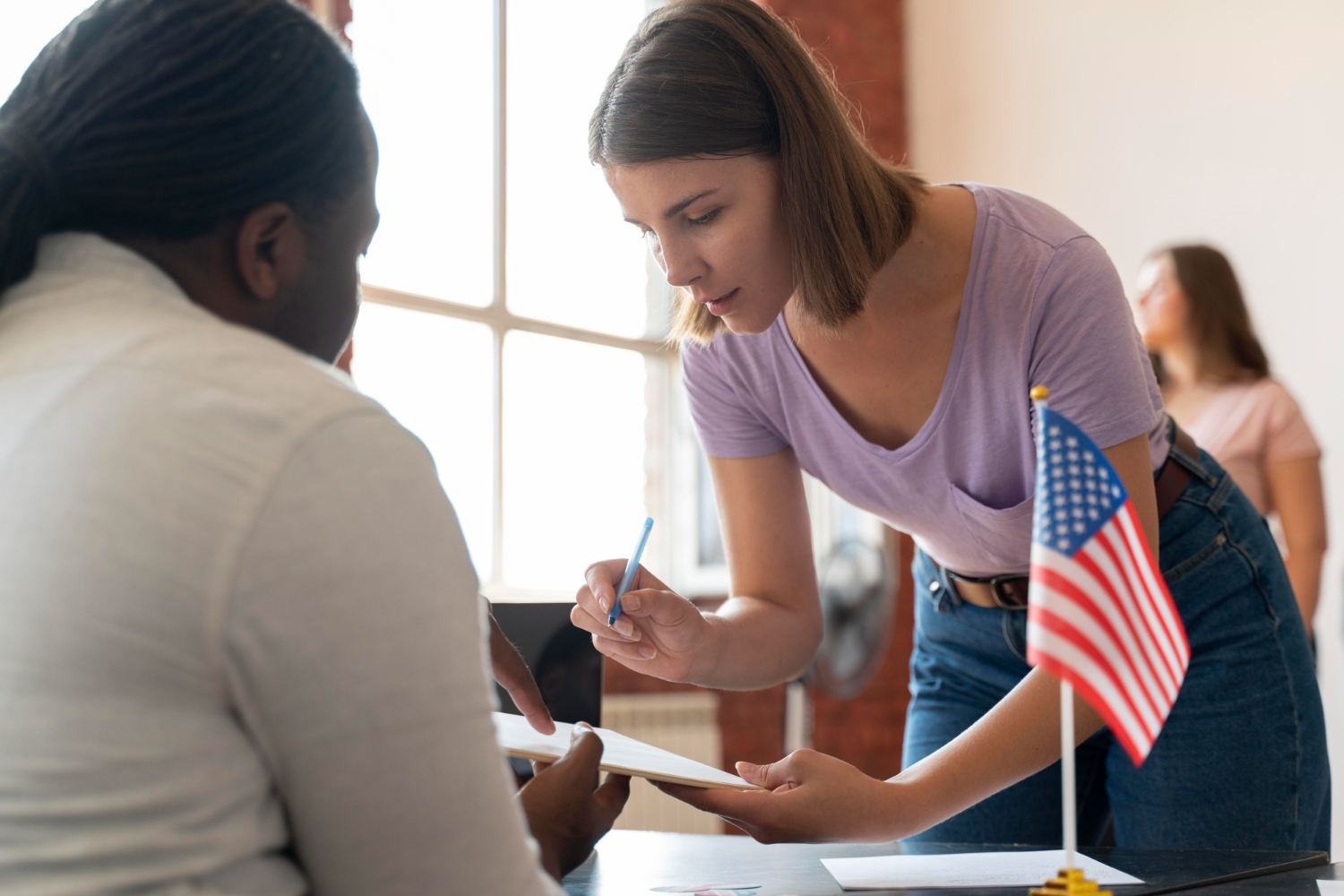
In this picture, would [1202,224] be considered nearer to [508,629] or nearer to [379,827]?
[508,629]

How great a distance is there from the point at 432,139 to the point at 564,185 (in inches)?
20.1

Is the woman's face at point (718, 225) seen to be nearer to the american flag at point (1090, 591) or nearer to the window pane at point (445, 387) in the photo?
the american flag at point (1090, 591)

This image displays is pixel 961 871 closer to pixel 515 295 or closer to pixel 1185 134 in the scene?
pixel 515 295

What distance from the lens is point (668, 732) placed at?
360cm

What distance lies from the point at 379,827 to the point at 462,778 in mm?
45

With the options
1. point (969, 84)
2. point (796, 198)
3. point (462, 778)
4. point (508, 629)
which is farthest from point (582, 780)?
point (969, 84)

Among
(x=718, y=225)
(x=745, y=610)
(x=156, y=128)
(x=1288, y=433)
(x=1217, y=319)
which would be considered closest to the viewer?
(x=156, y=128)

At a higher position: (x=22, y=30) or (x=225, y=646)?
(x=22, y=30)

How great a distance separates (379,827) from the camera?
582 mm

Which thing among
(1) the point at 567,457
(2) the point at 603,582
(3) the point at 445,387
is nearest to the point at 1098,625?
(2) the point at 603,582

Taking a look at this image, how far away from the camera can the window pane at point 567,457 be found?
3.62 meters

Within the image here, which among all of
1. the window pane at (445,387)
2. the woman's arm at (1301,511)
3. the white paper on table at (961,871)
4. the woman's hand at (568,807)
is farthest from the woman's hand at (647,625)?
the window pane at (445,387)

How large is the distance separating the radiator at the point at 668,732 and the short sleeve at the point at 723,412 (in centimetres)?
211

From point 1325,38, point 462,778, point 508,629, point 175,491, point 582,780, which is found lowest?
point 508,629
